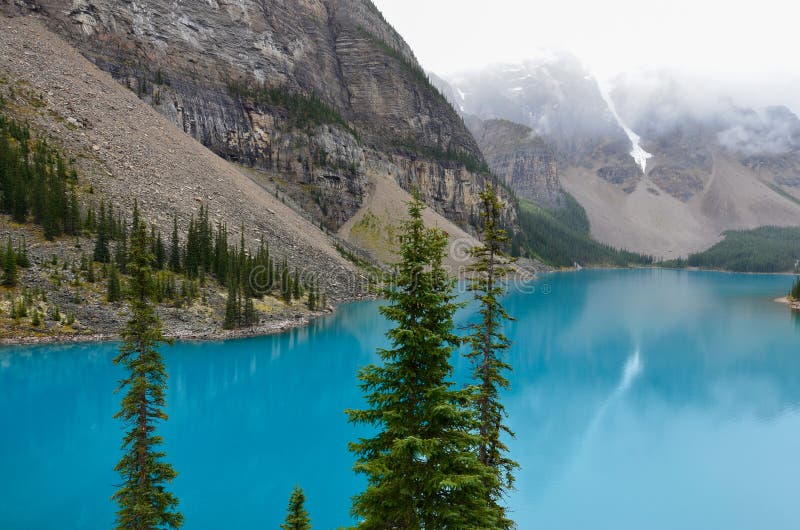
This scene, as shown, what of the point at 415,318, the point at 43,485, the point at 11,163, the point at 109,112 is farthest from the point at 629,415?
the point at 109,112

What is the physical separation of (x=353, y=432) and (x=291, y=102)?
94607 mm

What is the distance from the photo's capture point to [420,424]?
765 centimetres

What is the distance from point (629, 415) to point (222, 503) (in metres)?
26.1

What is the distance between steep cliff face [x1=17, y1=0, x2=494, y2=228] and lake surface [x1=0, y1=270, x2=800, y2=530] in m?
59.8

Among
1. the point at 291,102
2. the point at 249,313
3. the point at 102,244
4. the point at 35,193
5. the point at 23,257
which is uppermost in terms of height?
the point at 291,102

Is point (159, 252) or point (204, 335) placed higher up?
point (159, 252)

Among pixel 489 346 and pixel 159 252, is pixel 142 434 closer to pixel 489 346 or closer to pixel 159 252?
pixel 489 346

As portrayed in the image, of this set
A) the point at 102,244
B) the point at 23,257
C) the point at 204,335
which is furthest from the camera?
the point at 102,244

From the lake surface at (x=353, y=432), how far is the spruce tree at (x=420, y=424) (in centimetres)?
1055

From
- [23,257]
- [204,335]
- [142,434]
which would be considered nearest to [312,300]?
[204,335]

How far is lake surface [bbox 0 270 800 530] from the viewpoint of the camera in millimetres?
17562

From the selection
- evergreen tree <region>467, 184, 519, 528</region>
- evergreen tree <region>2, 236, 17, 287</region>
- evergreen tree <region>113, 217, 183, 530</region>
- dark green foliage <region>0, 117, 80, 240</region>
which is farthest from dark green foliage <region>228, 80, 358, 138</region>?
evergreen tree <region>467, 184, 519, 528</region>

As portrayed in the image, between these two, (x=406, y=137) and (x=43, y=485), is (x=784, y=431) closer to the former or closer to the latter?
(x=43, y=485)

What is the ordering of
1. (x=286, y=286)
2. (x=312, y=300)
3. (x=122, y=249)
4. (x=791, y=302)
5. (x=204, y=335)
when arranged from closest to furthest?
1. (x=204, y=335)
2. (x=122, y=249)
3. (x=286, y=286)
4. (x=312, y=300)
5. (x=791, y=302)
